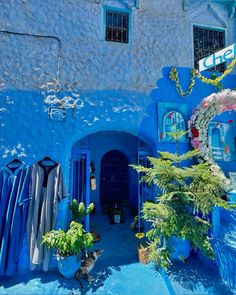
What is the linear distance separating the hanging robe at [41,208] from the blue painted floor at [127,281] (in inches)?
14.5

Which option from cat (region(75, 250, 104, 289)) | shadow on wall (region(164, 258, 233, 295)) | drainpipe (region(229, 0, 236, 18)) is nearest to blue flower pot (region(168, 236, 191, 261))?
shadow on wall (region(164, 258, 233, 295))

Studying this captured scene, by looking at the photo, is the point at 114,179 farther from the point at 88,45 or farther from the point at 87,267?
the point at 88,45

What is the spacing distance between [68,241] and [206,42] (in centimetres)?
661

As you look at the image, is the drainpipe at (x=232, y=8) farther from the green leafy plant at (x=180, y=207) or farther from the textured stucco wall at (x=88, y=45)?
the green leafy plant at (x=180, y=207)

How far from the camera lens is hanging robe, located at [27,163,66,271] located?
4.14 meters

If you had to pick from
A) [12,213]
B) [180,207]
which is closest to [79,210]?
[12,213]

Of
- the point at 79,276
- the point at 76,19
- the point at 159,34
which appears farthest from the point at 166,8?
the point at 79,276

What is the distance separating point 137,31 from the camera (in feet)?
17.5

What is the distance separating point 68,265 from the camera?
3.90m

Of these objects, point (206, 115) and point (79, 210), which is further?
point (206, 115)

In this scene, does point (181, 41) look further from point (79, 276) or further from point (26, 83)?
point (79, 276)

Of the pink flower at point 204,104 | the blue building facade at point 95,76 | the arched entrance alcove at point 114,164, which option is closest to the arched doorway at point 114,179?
the arched entrance alcove at point 114,164

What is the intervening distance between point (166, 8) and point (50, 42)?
3408 millimetres

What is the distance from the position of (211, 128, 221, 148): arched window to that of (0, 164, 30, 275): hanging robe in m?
4.92
